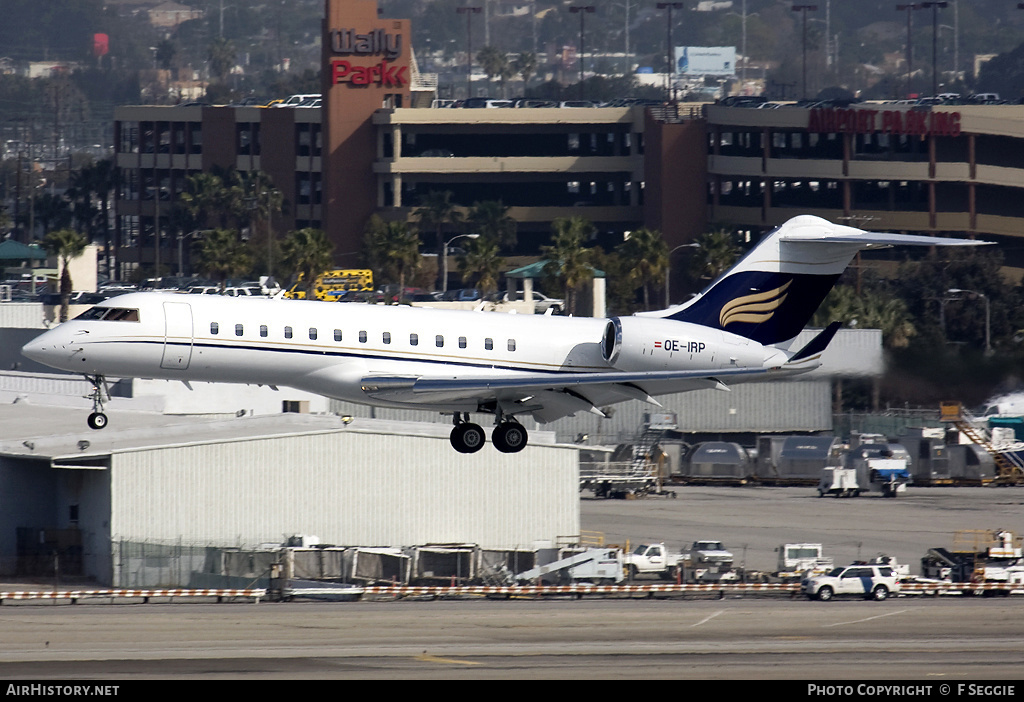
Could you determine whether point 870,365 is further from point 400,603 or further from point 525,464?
point 400,603

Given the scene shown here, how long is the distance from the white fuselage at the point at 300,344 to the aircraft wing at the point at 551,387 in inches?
9.6

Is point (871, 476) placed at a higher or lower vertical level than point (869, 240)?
lower

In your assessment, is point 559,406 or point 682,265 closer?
point 559,406

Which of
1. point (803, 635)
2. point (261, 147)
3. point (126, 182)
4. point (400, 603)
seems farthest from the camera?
point (126, 182)

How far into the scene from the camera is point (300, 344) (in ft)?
112

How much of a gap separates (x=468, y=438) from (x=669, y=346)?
5.06m

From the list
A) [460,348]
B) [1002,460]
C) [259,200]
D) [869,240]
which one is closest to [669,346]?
[460,348]

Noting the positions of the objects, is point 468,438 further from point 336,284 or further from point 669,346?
point 336,284

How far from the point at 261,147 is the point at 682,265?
4429 cm

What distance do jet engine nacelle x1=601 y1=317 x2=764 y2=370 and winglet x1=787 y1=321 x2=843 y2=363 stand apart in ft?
6.77

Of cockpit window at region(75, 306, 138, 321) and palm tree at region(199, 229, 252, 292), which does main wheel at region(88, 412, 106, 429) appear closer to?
cockpit window at region(75, 306, 138, 321)

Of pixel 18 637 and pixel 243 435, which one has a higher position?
pixel 243 435

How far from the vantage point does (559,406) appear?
36.4 m
